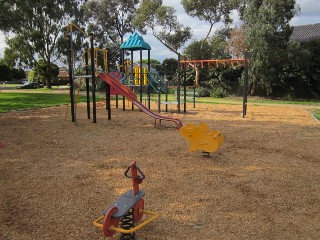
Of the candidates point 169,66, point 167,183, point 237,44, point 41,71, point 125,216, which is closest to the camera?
point 125,216

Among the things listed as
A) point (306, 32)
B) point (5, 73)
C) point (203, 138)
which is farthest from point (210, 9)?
point (5, 73)

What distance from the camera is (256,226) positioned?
3.33m

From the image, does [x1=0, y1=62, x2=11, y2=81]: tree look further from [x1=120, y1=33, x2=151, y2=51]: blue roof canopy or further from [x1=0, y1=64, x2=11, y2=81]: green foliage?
[x1=120, y1=33, x2=151, y2=51]: blue roof canopy

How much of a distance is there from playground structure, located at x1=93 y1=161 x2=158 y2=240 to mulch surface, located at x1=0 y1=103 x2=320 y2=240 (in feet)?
0.57

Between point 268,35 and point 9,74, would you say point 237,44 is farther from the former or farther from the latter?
point 9,74

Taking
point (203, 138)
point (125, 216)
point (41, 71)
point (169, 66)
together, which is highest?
point (169, 66)

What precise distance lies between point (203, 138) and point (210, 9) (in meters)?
29.0

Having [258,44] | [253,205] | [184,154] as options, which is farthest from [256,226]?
[258,44]

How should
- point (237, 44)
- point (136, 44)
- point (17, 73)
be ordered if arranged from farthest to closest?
point (17, 73)
point (237, 44)
point (136, 44)

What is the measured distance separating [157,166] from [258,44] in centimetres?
1811

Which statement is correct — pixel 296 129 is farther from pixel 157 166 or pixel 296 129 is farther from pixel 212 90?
pixel 212 90

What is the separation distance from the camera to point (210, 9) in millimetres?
32188

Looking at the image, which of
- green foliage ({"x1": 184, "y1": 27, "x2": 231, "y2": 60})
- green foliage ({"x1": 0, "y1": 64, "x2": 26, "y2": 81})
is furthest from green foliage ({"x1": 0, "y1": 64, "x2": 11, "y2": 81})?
green foliage ({"x1": 184, "y1": 27, "x2": 231, "y2": 60})

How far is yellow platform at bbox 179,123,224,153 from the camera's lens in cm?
593
